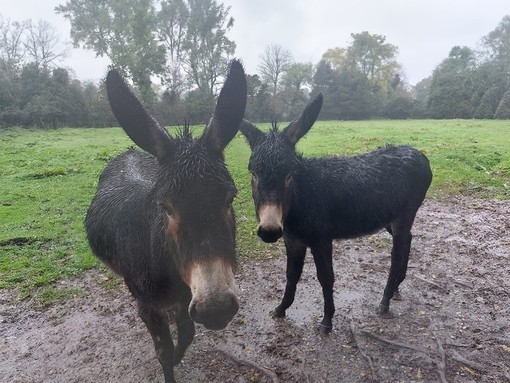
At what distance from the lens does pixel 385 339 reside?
12.5 ft

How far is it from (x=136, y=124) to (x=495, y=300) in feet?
15.7

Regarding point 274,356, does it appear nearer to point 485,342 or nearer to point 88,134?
point 485,342

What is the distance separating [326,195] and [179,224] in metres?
2.41

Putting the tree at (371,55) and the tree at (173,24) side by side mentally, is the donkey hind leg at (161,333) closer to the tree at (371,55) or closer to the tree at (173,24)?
the tree at (173,24)

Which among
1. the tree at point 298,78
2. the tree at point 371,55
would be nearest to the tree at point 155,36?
the tree at point 298,78

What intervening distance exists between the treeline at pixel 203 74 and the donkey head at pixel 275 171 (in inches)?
697

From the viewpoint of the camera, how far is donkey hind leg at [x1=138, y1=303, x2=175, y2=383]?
288cm

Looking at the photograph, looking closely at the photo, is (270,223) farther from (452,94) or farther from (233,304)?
(452,94)

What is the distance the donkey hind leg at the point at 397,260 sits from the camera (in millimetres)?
4352

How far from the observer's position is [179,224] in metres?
2.04

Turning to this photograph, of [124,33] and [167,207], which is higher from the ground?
[124,33]

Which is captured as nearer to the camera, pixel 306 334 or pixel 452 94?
pixel 306 334

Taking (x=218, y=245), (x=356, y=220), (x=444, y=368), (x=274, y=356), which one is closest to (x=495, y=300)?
(x=444, y=368)

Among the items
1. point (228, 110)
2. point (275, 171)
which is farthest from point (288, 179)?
point (228, 110)
